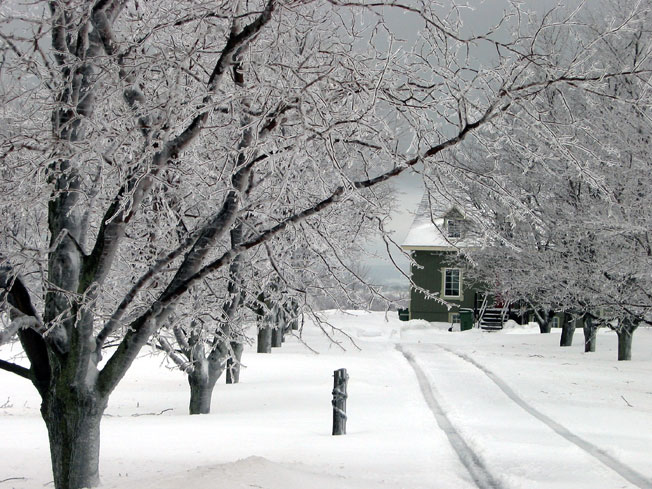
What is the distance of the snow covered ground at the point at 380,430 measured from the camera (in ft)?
22.6

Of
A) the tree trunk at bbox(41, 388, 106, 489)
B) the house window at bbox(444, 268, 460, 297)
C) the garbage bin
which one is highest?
the house window at bbox(444, 268, 460, 297)

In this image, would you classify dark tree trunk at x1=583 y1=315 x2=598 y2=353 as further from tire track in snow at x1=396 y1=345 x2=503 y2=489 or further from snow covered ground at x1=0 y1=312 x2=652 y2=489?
tire track in snow at x1=396 y1=345 x2=503 y2=489

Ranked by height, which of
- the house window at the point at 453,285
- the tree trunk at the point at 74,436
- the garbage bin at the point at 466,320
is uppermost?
the house window at the point at 453,285

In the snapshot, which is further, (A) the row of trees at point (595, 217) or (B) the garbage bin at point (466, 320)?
(B) the garbage bin at point (466, 320)

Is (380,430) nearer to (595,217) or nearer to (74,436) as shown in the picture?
(74,436)

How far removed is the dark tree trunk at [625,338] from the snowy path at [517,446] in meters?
8.31

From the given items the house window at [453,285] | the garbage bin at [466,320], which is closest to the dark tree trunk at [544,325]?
the garbage bin at [466,320]

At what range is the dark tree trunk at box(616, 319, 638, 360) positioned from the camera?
70.6 feet

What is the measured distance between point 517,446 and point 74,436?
5.39 metres

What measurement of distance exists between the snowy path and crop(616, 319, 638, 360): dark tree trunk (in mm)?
8306

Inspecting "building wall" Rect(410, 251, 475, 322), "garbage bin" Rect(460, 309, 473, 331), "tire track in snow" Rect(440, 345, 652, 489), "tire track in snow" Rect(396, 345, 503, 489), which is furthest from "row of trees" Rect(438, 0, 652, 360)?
"building wall" Rect(410, 251, 475, 322)

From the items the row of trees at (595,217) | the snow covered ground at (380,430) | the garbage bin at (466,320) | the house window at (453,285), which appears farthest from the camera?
the house window at (453,285)

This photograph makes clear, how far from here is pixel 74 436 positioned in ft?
18.5

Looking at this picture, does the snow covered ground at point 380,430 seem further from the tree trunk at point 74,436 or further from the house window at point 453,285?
the house window at point 453,285
